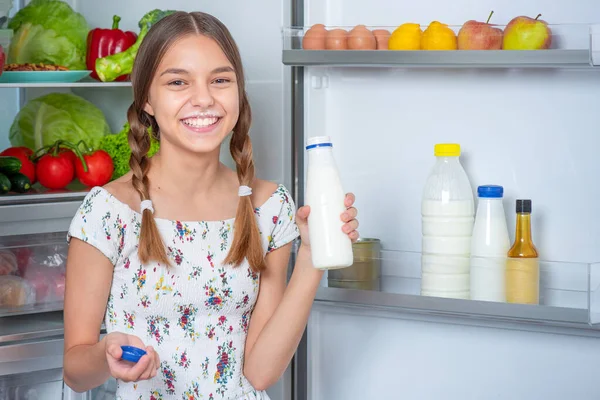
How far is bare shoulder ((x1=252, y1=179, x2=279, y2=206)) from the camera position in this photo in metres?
1.74

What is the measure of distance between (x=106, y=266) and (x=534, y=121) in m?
0.89

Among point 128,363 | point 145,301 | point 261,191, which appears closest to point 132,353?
point 128,363

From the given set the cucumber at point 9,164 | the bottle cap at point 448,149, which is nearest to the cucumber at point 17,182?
the cucumber at point 9,164

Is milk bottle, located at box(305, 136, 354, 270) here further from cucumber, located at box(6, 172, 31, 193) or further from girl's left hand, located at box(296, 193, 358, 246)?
cucumber, located at box(6, 172, 31, 193)

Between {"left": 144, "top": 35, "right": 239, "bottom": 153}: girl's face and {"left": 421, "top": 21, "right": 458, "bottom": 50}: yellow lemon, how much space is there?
44 centimetres

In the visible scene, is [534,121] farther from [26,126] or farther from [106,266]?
[26,126]

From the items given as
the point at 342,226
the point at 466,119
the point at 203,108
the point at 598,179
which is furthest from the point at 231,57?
the point at 598,179

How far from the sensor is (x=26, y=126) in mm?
2283

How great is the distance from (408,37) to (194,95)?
0.50m

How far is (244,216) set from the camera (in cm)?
166

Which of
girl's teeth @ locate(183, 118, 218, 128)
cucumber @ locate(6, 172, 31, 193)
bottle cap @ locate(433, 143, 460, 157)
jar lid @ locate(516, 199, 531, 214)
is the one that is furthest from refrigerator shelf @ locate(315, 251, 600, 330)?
cucumber @ locate(6, 172, 31, 193)

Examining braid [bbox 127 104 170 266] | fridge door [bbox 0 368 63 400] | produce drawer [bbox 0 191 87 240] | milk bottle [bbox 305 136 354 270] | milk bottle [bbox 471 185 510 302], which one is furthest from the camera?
fridge door [bbox 0 368 63 400]

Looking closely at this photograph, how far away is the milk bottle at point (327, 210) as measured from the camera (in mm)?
1471

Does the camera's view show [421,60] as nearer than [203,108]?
No
